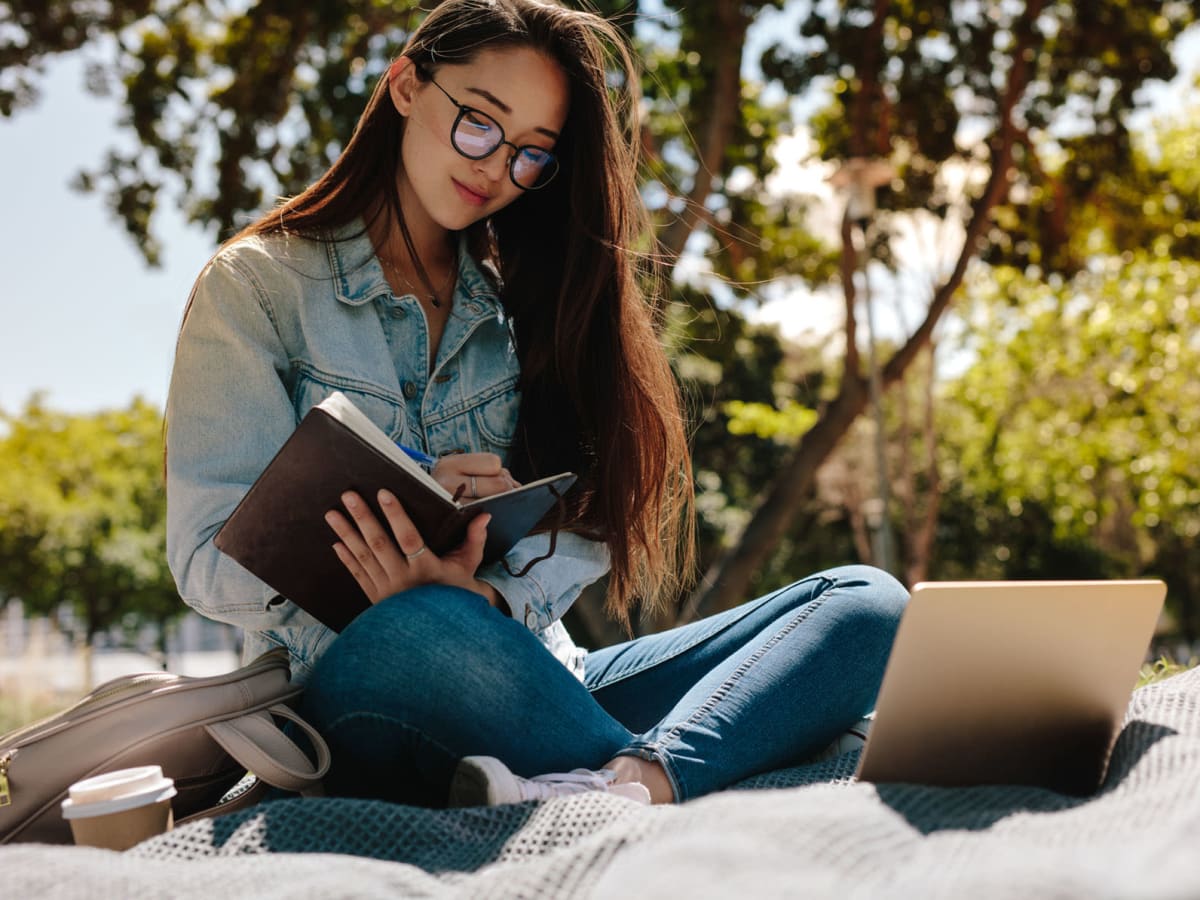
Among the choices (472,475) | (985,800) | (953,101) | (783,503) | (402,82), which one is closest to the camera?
(985,800)

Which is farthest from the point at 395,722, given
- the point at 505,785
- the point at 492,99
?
the point at 492,99

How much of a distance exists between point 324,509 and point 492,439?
2.43 feet

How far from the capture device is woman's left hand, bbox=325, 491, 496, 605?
1610mm

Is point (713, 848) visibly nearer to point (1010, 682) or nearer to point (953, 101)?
point (1010, 682)

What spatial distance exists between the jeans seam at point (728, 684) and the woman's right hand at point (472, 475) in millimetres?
496

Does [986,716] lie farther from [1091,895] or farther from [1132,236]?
[1132,236]

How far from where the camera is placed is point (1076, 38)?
752 centimetres

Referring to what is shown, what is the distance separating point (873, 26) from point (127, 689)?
6.73 m

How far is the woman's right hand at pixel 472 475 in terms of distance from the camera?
1.85m

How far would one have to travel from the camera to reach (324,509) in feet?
5.27

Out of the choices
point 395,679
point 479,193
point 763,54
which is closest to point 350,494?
point 395,679

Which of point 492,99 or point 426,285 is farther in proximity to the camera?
point 426,285

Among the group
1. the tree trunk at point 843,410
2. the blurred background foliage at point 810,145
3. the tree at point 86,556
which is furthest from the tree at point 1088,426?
the tree at point 86,556

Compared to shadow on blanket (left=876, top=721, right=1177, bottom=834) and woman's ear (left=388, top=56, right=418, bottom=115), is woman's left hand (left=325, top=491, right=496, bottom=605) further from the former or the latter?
woman's ear (left=388, top=56, right=418, bottom=115)
